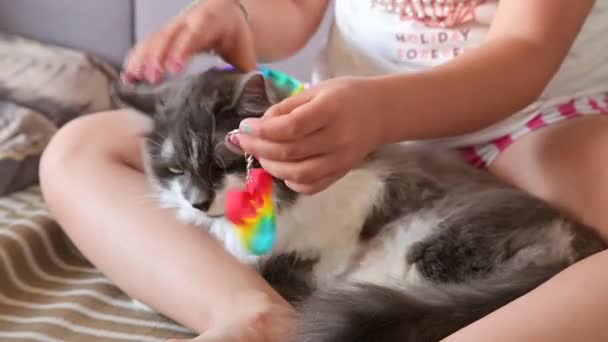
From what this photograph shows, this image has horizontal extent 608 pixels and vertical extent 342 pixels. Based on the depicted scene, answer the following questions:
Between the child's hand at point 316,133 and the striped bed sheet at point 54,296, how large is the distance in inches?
13.3

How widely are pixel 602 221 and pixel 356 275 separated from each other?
0.28 m

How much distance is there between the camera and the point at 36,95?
1486mm

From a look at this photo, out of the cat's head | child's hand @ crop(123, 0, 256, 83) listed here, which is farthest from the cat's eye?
child's hand @ crop(123, 0, 256, 83)

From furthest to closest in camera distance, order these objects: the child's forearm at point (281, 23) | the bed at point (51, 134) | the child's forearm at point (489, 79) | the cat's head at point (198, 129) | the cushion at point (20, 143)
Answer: the cushion at point (20, 143)
the child's forearm at point (281, 23)
the bed at point (51, 134)
the cat's head at point (198, 129)
the child's forearm at point (489, 79)

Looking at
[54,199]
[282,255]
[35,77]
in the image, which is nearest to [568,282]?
[282,255]

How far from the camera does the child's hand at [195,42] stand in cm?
85

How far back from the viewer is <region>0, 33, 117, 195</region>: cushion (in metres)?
1.30

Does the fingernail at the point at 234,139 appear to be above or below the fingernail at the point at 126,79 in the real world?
above

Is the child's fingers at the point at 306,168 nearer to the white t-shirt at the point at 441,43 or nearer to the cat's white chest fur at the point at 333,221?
the cat's white chest fur at the point at 333,221

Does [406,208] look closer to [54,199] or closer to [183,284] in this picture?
[183,284]

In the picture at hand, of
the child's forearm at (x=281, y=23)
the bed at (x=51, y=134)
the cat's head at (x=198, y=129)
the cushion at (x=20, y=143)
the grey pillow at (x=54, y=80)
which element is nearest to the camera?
the cat's head at (x=198, y=129)

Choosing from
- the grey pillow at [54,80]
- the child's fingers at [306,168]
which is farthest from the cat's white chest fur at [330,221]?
the grey pillow at [54,80]

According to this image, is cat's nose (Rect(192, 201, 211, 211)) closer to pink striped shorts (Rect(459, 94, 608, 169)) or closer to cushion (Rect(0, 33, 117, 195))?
pink striped shorts (Rect(459, 94, 608, 169))

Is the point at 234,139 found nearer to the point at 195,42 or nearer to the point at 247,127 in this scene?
the point at 247,127
